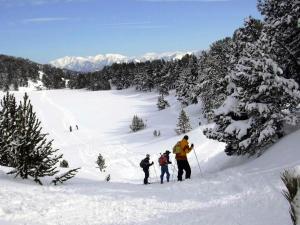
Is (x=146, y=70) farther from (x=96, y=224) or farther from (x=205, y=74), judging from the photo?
(x=96, y=224)

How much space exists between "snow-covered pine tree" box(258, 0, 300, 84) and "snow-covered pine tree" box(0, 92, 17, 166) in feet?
37.6

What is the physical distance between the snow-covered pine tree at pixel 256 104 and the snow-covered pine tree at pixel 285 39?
2.61 ft

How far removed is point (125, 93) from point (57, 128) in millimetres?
68725

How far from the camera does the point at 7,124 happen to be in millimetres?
16406

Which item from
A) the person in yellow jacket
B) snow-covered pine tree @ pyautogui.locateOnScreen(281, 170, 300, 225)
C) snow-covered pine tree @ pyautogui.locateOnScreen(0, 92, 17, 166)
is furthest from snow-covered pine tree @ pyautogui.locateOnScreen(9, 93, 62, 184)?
snow-covered pine tree @ pyautogui.locateOnScreen(281, 170, 300, 225)

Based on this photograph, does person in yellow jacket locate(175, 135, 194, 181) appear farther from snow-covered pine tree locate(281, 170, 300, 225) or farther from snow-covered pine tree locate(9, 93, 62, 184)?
snow-covered pine tree locate(281, 170, 300, 225)

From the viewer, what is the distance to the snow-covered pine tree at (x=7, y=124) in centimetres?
1619

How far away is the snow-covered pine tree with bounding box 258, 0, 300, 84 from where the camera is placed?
19953 millimetres

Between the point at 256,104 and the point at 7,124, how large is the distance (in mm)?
9993

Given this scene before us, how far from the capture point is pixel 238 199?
11.1m

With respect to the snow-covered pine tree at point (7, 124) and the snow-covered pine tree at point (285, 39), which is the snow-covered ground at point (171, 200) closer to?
the snow-covered pine tree at point (7, 124)

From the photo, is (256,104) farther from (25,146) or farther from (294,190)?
(294,190)

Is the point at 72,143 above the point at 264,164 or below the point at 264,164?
below

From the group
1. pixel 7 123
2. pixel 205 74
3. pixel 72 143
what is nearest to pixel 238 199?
pixel 7 123
